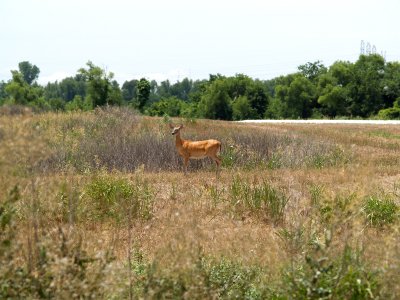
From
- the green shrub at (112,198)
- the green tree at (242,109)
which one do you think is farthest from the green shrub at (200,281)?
the green tree at (242,109)

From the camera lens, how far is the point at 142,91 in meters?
77.6

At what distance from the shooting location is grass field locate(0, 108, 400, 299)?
3.76 metres

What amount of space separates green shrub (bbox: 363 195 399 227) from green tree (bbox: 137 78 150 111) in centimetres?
6972

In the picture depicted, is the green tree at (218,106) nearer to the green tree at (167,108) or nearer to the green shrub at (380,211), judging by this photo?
the green tree at (167,108)

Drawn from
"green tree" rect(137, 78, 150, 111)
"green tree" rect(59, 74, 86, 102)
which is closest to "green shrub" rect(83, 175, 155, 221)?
"green tree" rect(137, 78, 150, 111)

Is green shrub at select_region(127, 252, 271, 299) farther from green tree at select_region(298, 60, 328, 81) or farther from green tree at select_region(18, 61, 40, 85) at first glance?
green tree at select_region(18, 61, 40, 85)

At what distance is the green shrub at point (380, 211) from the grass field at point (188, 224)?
2 centimetres

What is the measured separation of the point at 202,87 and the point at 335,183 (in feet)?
300

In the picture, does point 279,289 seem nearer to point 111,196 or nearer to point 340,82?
point 111,196

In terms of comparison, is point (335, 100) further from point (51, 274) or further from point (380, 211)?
point (51, 274)

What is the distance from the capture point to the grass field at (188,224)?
3.76m

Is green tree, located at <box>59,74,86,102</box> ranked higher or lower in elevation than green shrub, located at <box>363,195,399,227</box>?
higher

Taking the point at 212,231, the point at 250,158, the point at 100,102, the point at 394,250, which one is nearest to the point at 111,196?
the point at 212,231

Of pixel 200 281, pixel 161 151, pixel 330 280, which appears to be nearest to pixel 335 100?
pixel 161 151
